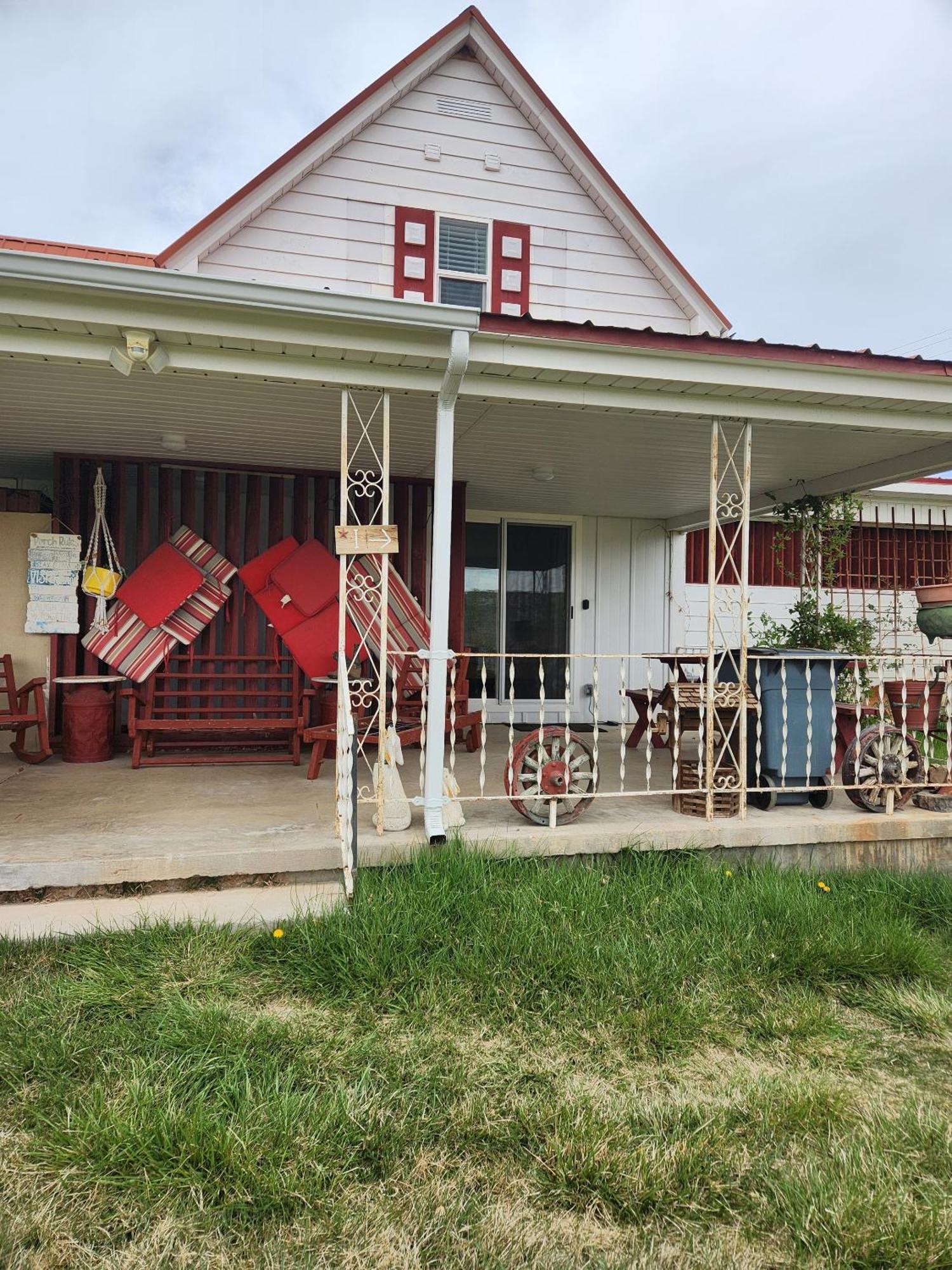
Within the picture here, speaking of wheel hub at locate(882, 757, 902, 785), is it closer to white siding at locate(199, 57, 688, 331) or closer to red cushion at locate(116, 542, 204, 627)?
red cushion at locate(116, 542, 204, 627)

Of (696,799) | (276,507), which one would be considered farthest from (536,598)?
(696,799)

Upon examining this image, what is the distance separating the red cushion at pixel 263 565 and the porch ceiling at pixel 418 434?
65cm

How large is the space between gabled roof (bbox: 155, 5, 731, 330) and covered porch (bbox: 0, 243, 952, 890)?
2.28 m

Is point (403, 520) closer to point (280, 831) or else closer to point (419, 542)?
point (419, 542)

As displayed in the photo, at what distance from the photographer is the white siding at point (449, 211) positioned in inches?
274

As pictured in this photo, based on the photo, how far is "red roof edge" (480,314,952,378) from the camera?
3.53 metres

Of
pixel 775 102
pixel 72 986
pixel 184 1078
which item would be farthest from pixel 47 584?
pixel 775 102

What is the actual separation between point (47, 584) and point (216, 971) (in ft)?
13.2

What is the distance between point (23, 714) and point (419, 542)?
3.30 meters

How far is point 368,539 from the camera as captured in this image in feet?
12.1

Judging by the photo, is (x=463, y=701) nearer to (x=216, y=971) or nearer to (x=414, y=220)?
(x=216, y=971)

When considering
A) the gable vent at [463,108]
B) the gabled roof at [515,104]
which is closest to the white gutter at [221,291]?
the gabled roof at [515,104]

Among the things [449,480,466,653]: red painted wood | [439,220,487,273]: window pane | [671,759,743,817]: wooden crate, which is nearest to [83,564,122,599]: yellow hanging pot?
[449,480,466,653]: red painted wood

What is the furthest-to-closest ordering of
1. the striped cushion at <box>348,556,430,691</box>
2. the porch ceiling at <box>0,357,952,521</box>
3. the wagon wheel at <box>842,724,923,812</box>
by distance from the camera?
the striped cushion at <box>348,556,430,691</box>, the wagon wheel at <box>842,724,923,812</box>, the porch ceiling at <box>0,357,952,521</box>
